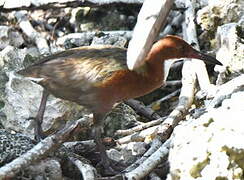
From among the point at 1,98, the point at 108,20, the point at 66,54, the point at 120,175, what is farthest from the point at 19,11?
the point at 120,175

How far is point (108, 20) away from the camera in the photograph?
7418 millimetres

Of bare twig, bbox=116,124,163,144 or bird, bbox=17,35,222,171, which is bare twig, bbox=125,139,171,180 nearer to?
bird, bbox=17,35,222,171

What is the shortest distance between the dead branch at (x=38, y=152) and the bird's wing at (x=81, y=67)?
347 mm

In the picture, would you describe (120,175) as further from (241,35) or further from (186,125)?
(241,35)

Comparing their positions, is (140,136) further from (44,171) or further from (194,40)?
(194,40)

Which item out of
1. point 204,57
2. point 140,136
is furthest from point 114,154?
point 204,57

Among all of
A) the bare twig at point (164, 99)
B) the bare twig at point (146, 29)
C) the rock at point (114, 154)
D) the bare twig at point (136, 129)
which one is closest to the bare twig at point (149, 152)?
the rock at point (114, 154)

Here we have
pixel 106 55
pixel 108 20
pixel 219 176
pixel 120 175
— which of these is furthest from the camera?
pixel 108 20

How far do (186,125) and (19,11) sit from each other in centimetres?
393

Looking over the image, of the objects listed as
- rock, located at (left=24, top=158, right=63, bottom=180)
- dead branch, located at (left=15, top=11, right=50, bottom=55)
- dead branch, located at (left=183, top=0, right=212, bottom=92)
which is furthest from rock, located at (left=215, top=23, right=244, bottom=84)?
dead branch, located at (left=15, top=11, right=50, bottom=55)

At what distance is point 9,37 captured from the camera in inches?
285

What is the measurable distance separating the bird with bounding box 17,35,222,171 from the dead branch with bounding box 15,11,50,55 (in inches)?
65.9

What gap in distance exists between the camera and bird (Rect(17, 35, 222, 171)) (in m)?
4.95

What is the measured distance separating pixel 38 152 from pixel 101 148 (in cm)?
60
